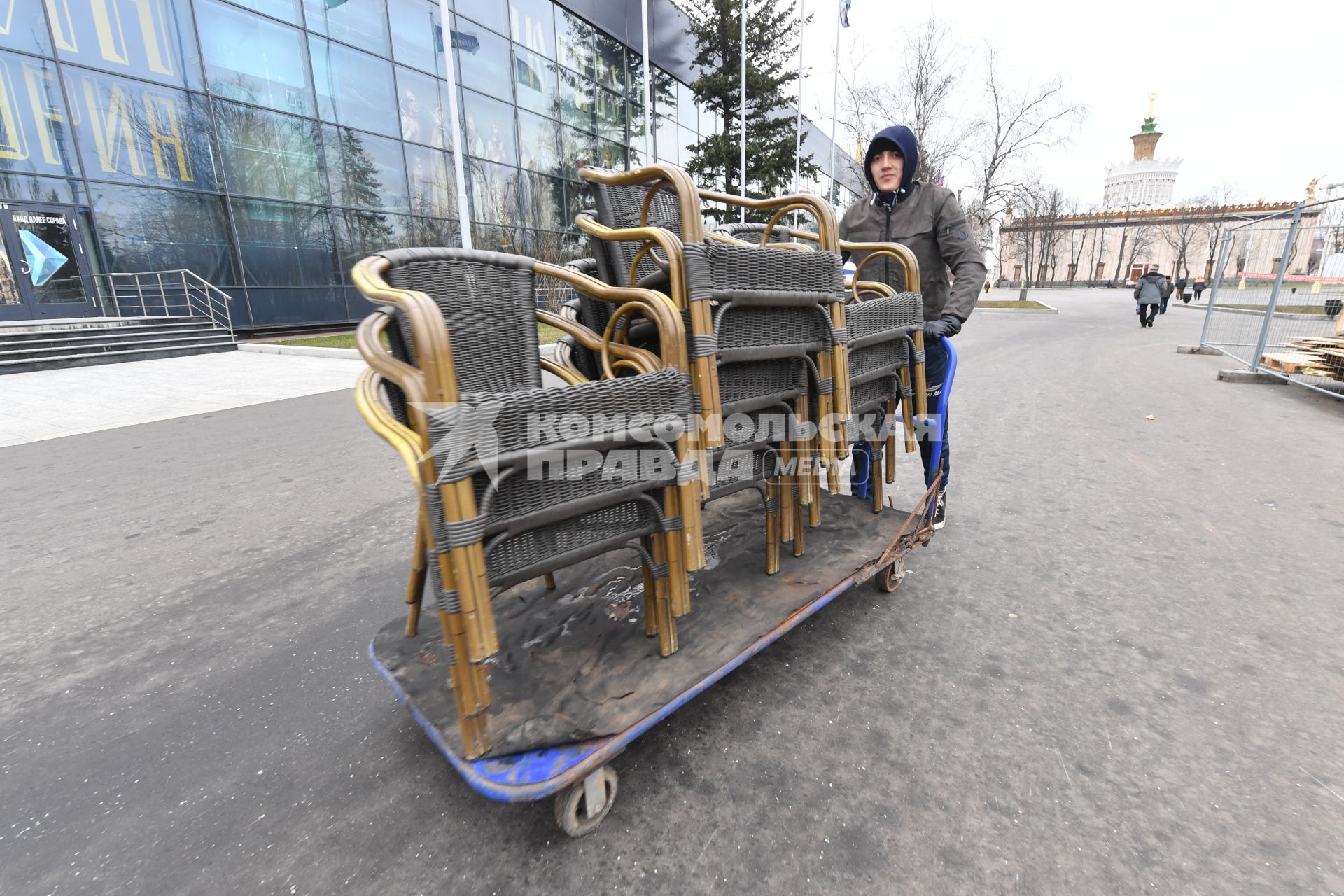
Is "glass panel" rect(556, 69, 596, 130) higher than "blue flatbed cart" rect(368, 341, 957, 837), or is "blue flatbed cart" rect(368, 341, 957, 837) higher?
"glass panel" rect(556, 69, 596, 130)

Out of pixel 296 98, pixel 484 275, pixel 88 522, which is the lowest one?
pixel 88 522

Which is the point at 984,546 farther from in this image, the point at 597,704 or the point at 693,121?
the point at 693,121

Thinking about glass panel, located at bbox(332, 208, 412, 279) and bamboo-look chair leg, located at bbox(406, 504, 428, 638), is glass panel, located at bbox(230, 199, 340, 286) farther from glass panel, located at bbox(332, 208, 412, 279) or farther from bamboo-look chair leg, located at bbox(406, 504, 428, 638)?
bamboo-look chair leg, located at bbox(406, 504, 428, 638)

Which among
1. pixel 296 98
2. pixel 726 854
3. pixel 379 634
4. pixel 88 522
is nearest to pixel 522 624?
pixel 379 634

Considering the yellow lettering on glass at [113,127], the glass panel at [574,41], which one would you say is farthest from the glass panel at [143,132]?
the glass panel at [574,41]

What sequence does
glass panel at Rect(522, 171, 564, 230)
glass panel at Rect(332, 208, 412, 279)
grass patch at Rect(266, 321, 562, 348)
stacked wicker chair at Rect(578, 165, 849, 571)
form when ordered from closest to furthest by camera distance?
1. stacked wicker chair at Rect(578, 165, 849, 571)
2. grass patch at Rect(266, 321, 562, 348)
3. glass panel at Rect(332, 208, 412, 279)
4. glass panel at Rect(522, 171, 564, 230)

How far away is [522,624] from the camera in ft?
6.61

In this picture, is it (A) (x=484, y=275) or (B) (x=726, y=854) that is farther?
(A) (x=484, y=275)

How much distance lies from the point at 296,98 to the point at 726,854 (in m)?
18.0

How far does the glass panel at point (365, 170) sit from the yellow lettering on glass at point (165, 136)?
2.84 metres

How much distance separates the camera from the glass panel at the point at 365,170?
48.3 ft

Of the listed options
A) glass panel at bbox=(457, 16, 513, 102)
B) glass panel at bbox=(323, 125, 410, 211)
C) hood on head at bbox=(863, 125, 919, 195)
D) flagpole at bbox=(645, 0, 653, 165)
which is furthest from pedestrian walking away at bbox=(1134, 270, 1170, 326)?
glass panel at bbox=(323, 125, 410, 211)

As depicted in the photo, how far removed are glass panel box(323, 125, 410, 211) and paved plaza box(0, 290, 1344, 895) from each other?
44.9 ft

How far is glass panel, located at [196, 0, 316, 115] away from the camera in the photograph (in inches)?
504
